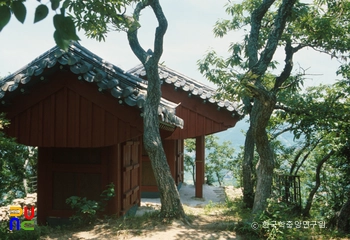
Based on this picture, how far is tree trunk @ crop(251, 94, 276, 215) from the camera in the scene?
620cm

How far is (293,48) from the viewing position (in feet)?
30.5

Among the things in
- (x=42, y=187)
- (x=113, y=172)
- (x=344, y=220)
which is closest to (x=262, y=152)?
(x=344, y=220)

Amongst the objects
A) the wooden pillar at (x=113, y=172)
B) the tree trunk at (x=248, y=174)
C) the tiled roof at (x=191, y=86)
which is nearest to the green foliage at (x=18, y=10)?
the wooden pillar at (x=113, y=172)

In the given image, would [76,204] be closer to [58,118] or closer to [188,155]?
[58,118]

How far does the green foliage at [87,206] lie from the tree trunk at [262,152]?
302cm

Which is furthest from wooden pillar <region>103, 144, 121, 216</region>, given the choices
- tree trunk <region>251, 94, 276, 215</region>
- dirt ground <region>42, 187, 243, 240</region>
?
tree trunk <region>251, 94, 276, 215</region>

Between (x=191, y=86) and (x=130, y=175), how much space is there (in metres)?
4.09

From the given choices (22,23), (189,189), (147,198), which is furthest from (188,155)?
(22,23)

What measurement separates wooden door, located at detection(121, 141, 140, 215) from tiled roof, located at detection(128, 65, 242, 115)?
2835 mm

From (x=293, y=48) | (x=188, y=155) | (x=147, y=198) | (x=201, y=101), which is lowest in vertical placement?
(x=147, y=198)

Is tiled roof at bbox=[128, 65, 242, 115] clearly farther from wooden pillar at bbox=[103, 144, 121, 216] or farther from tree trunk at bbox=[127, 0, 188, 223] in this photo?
wooden pillar at bbox=[103, 144, 121, 216]

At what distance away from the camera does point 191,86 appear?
38.2 feet

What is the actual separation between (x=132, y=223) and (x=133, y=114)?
2176mm

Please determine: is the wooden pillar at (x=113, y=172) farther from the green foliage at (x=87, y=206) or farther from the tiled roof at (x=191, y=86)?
the tiled roof at (x=191, y=86)
